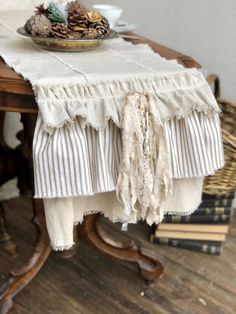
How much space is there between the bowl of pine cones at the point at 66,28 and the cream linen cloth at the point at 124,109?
0.09 ft

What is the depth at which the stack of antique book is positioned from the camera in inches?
56.9

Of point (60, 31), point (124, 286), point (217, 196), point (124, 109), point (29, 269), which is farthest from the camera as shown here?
point (217, 196)

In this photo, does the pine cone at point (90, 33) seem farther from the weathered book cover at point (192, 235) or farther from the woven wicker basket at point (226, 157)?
the weathered book cover at point (192, 235)

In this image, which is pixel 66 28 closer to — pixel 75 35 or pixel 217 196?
pixel 75 35

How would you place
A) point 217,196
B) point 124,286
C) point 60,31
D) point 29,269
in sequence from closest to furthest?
point 60,31 → point 29,269 → point 124,286 → point 217,196

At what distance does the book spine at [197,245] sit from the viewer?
Answer: 1487 millimetres

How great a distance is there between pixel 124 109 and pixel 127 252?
570mm

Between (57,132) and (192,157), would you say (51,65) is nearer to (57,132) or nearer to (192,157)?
(57,132)

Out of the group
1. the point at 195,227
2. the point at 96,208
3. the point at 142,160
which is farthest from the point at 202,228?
the point at 142,160

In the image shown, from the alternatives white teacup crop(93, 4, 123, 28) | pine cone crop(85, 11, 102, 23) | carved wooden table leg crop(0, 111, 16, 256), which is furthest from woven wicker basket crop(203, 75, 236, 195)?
carved wooden table leg crop(0, 111, 16, 256)

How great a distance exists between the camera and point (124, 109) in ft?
2.92

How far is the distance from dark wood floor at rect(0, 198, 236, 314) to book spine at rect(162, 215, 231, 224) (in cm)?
12

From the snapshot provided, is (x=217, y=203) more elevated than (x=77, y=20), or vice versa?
(x=77, y=20)

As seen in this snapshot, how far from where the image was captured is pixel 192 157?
3.20ft
